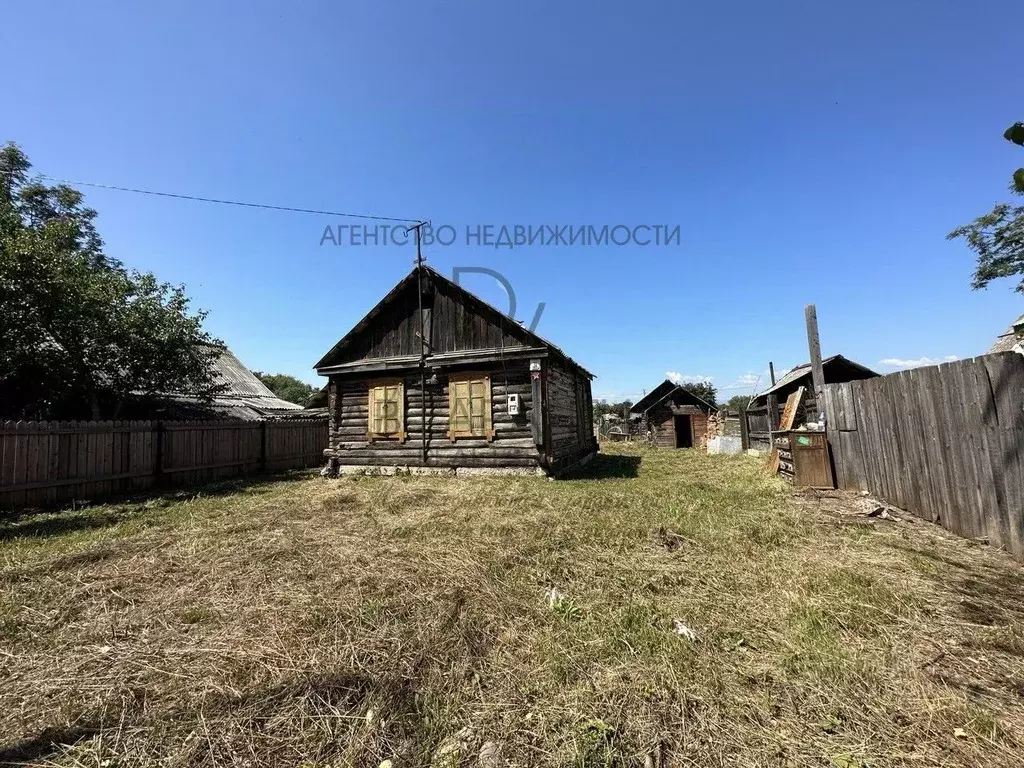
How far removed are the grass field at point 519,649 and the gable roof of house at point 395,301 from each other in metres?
7.10

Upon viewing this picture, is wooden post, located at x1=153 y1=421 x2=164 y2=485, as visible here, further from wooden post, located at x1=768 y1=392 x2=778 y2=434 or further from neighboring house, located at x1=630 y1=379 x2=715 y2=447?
neighboring house, located at x1=630 y1=379 x2=715 y2=447

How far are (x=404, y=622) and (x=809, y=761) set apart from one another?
2973 mm

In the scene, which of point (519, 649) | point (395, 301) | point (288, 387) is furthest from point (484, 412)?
point (288, 387)

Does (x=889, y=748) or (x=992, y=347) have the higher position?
(x=992, y=347)

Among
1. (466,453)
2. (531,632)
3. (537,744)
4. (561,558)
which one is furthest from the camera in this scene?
(466,453)

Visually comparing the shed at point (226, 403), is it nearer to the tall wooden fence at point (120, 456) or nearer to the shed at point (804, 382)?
the tall wooden fence at point (120, 456)

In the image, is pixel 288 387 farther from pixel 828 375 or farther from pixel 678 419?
pixel 828 375

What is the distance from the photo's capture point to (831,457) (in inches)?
384

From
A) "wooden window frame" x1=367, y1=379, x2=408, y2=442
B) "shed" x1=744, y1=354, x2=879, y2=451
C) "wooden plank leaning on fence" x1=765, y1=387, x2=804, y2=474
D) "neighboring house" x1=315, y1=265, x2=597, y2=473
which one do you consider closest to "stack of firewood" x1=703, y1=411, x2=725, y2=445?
"shed" x1=744, y1=354, x2=879, y2=451

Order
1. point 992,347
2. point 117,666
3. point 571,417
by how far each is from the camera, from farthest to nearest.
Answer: point 992,347 → point 571,417 → point 117,666

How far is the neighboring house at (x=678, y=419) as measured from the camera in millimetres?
30609

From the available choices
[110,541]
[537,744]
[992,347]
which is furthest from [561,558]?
[992,347]

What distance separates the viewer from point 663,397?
31.1 metres

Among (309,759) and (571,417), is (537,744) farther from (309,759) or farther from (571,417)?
(571,417)
